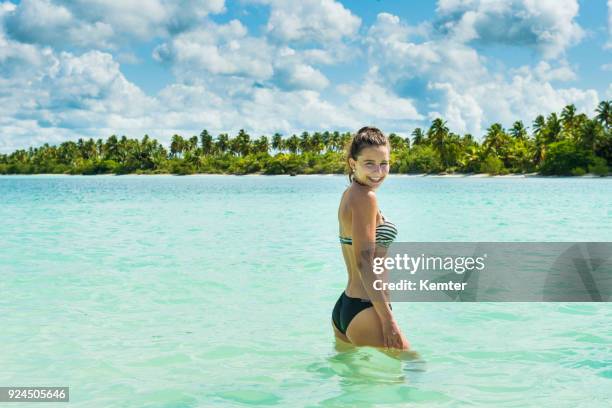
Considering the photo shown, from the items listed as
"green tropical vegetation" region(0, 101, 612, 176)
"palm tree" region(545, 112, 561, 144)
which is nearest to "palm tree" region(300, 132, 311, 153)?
"green tropical vegetation" region(0, 101, 612, 176)

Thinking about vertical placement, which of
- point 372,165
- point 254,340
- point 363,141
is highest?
point 363,141

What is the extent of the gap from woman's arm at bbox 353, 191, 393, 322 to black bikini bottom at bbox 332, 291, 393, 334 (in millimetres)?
187

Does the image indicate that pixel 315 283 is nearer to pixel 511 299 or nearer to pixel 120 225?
pixel 511 299

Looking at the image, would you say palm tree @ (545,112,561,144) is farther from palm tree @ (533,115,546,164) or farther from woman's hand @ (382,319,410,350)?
woman's hand @ (382,319,410,350)

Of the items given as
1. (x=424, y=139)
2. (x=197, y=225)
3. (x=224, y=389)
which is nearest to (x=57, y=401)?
(x=224, y=389)

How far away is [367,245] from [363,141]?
0.78m

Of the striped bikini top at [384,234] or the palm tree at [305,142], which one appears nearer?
the striped bikini top at [384,234]

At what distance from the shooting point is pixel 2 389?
5.85 m

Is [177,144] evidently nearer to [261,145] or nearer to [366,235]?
[261,145]

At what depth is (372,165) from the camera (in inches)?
179

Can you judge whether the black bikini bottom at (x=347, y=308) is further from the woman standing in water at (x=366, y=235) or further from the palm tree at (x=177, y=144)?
the palm tree at (x=177, y=144)

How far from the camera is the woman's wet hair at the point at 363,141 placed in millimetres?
4578

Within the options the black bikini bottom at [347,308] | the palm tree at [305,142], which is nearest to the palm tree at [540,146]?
the palm tree at [305,142]

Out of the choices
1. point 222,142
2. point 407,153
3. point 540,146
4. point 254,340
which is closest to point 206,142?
point 222,142
